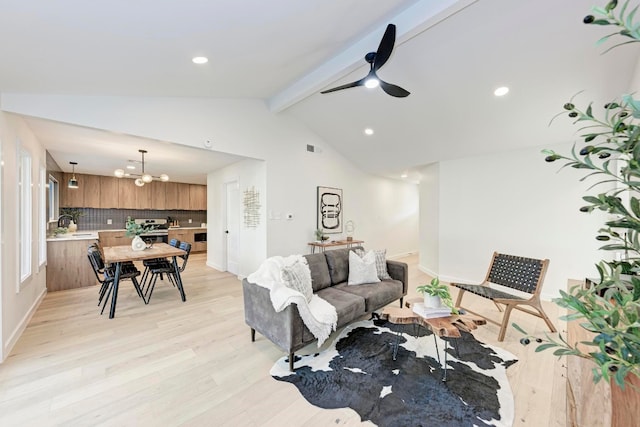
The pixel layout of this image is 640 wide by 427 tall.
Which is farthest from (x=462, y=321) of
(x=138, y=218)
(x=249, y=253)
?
(x=138, y=218)

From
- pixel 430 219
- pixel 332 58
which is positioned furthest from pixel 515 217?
pixel 332 58

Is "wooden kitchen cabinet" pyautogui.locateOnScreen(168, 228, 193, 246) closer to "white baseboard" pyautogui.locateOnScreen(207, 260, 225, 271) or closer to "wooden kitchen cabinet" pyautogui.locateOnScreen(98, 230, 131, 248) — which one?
"wooden kitchen cabinet" pyautogui.locateOnScreen(98, 230, 131, 248)

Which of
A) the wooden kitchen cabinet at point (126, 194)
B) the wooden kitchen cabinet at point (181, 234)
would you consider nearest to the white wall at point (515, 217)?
Answer: the wooden kitchen cabinet at point (181, 234)

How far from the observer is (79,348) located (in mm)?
2752

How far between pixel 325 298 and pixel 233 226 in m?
3.40

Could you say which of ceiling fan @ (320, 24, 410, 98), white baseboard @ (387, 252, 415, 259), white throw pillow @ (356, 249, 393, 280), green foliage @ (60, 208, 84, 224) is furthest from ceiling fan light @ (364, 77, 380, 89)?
green foliage @ (60, 208, 84, 224)

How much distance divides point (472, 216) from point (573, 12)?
3251mm

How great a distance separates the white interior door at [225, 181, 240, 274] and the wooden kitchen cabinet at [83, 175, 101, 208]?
388 cm

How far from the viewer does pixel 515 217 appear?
456 cm

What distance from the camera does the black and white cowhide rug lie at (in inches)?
76.1

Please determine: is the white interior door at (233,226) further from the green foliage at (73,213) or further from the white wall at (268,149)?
the green foliage at (73,213)

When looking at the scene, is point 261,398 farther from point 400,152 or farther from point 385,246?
point 385,246

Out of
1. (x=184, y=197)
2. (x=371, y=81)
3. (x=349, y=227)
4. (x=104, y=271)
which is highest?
(x=371, y=81)

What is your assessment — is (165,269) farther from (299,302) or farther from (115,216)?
(115,216)
